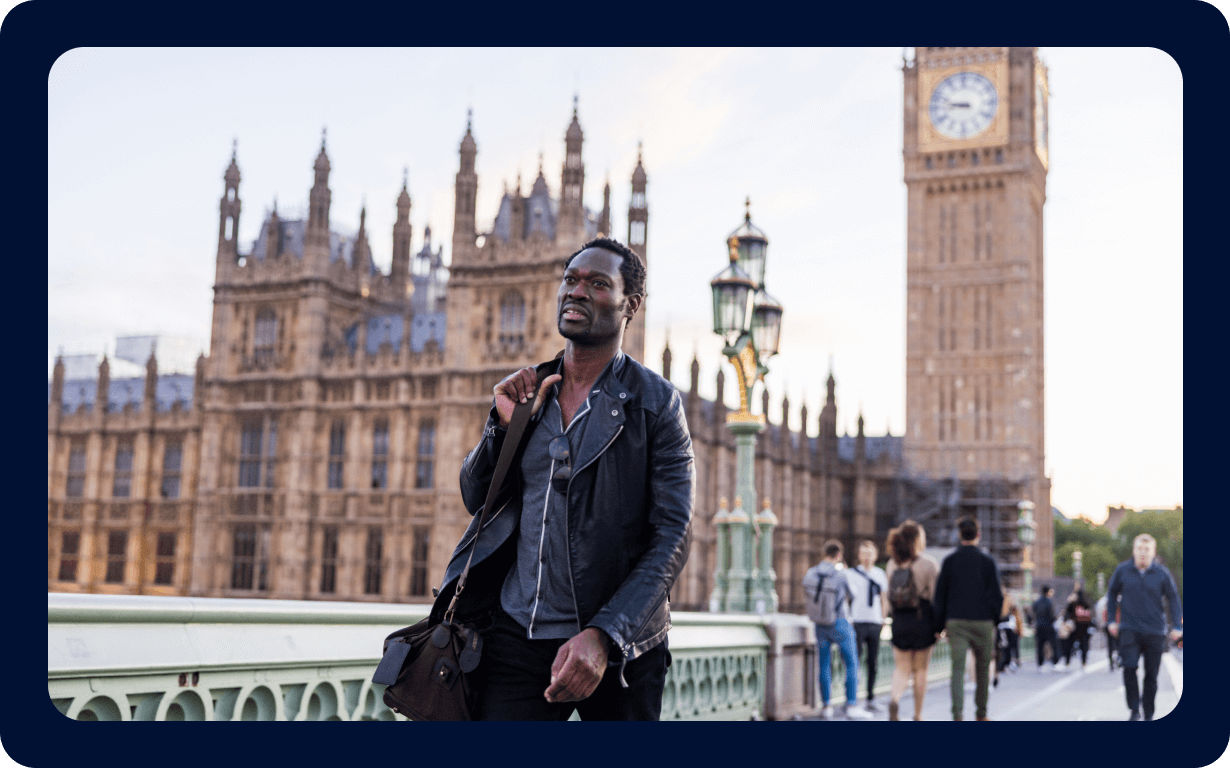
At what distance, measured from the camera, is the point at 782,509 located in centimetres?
4953

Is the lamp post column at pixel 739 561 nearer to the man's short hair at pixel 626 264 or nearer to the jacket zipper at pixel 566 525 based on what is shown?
the man's short hair at pixel 626 264

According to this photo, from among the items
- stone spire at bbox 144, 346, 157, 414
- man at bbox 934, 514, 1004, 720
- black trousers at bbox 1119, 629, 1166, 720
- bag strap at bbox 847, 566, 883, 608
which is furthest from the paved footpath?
stone spire at bbox 144, 346, 157, 414

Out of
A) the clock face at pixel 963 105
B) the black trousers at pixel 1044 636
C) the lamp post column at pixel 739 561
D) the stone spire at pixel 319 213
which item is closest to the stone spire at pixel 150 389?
the stone spire at pixel 319 213

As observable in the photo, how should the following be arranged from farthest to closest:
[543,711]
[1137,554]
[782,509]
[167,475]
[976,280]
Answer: [976,280] < [782,509] < [167,475] < [1137,554] < [543,711]

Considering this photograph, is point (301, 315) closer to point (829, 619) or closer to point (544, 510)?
point (829, 619)

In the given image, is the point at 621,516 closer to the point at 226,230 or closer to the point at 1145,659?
the point at 1145,659

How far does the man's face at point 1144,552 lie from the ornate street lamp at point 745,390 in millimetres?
3078

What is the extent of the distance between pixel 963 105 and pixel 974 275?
775cm

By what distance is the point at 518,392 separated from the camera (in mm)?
2877

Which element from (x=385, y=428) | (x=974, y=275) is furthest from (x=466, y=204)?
(x=974, y=275)

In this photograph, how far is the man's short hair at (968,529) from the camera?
8633mm

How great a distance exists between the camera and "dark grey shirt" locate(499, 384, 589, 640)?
9.07 ft
